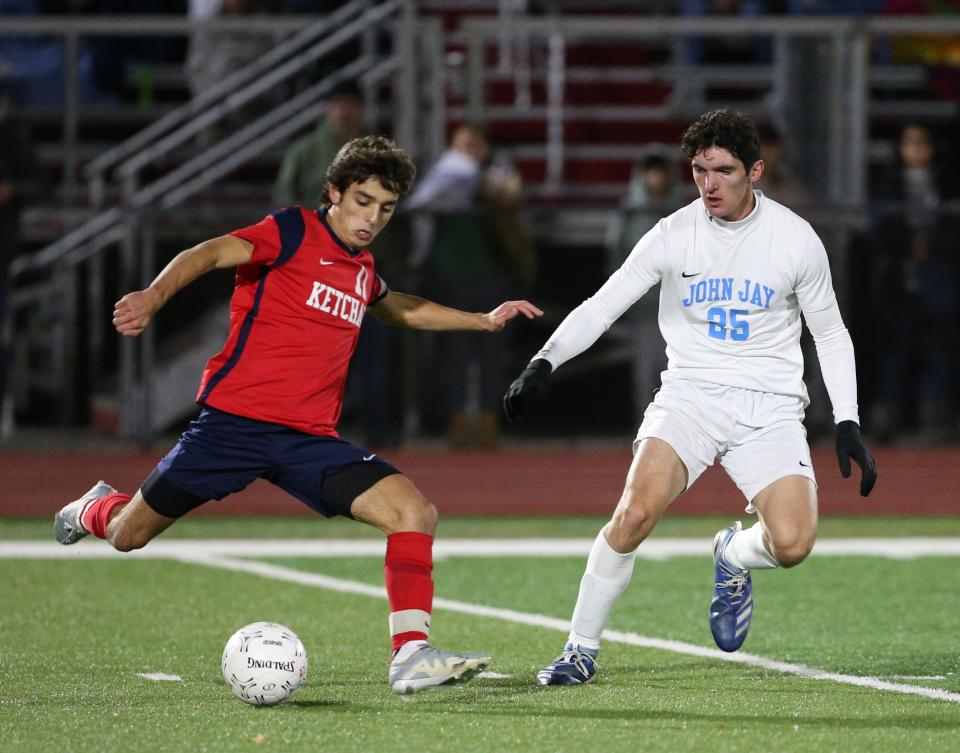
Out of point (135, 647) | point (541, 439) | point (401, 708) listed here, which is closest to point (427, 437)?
point (541, 439)

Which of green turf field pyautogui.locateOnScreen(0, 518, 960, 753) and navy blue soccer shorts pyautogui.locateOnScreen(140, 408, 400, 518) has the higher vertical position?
navy blue soccer shorts pyautogui.locateOnScreen(140, 408, 400, 518)

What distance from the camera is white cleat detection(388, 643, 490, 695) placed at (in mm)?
6047

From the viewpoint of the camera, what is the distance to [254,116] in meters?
16.8

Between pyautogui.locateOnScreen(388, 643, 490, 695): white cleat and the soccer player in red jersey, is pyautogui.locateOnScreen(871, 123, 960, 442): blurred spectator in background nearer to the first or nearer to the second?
the soccer player in red jersey

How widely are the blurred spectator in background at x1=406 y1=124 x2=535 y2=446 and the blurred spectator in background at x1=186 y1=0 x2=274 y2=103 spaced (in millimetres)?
3042

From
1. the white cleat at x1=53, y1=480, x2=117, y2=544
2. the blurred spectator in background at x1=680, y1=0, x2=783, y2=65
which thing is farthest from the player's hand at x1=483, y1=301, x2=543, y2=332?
the blurred spectator in background at x1=680, y1=0, x2=783, y2=65

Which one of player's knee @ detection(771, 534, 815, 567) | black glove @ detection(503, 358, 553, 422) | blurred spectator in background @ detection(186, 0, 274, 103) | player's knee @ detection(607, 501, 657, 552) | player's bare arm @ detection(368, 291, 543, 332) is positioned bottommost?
player's knee @ detection(771, 534, 815, 567)

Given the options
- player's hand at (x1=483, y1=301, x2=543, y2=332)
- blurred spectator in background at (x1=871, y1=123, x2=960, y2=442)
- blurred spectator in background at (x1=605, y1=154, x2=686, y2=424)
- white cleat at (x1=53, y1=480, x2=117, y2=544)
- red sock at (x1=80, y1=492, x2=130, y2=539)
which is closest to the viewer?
player's hand at (x1=483, y1=301, x2=543, y2=332)

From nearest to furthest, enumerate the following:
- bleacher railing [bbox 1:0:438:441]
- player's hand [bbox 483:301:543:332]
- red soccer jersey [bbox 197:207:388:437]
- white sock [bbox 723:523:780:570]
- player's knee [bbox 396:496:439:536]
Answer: player's knee [bbox 396:496:439:536] < red soccer jersey [bbox 197:207:388:437] < white sock [bbox 723:523:780:570] < player's hand [bbox 483:301:543:332] < bleacher railing [bbox 1:0:438:441]

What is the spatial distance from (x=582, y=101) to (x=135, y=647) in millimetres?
12052

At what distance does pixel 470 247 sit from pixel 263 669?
897 centimetres

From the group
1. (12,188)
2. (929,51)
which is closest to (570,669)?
(12,188)

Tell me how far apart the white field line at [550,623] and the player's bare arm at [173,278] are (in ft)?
7.94

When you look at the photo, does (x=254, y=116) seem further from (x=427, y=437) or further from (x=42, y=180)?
(x=427, y=437)
